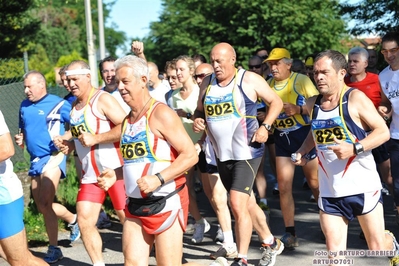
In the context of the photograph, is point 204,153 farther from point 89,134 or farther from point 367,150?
point 367,150

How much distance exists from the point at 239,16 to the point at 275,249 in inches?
1349

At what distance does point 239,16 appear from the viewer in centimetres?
4025

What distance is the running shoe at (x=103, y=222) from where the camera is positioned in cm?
916

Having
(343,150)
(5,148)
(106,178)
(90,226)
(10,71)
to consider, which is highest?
(10,71)

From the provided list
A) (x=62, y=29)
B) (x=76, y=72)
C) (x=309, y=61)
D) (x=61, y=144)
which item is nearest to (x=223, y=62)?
(x=76, y=72)

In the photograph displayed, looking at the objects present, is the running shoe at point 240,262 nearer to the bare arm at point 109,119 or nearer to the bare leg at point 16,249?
the bare arm at point 109,119

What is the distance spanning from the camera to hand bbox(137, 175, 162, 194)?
4652 millimetres

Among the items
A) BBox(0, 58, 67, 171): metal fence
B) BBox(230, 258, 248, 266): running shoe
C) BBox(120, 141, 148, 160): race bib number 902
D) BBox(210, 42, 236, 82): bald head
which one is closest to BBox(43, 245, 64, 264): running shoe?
BBox(230, 258, 248, 266): running shoe

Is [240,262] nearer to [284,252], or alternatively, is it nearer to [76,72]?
[284,252]

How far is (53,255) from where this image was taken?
7520mm

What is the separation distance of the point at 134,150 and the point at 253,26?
34.9 m

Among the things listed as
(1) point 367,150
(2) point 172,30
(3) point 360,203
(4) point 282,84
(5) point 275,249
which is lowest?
(5) point 275,249

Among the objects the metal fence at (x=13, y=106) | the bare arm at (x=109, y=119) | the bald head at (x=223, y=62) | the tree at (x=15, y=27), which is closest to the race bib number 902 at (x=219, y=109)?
the bald head at (x=223, y=62)

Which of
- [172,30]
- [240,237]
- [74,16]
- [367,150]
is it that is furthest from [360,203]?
[74,16]
